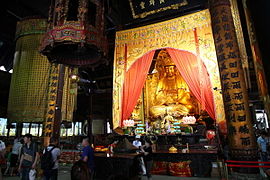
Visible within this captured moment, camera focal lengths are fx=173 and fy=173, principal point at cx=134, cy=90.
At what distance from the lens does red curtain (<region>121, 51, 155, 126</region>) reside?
6.61 m

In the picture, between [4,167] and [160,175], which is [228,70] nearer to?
[160,175]

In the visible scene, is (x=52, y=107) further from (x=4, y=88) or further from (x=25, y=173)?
(x=4, y=88)

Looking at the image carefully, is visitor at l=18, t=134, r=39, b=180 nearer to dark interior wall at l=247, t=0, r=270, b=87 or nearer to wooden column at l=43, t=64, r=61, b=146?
wooden column at l=43, t=64, r=61, b=146

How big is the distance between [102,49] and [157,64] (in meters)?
5.82

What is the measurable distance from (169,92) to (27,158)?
7424 mm

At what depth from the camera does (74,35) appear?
4199 millimetres

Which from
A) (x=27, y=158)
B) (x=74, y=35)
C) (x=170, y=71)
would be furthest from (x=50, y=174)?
(x=170, y=71)

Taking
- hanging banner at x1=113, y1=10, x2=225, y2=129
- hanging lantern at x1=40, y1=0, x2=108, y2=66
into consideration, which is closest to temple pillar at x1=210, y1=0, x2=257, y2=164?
hanging banner at x1=113, y1=10, x2=225, y2=129

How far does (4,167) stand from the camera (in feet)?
18.6

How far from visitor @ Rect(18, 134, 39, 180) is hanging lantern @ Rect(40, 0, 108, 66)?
2.29m

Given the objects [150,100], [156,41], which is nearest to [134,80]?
[156,41]

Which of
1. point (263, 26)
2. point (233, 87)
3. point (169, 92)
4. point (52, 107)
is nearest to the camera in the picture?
point (263, 26)

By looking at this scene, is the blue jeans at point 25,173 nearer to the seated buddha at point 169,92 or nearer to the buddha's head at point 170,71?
the seated buddha at point 169,92

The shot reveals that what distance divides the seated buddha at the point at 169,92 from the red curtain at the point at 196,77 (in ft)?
10.0
